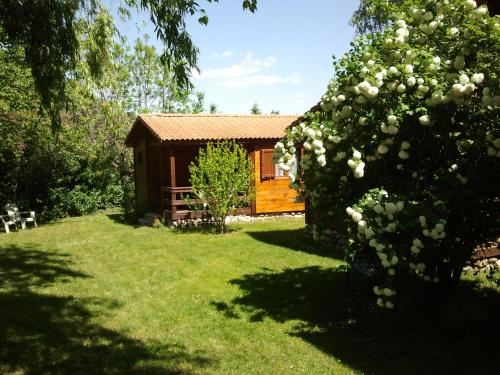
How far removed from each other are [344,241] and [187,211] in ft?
20.3

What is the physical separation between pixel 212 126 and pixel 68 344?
11618 mm

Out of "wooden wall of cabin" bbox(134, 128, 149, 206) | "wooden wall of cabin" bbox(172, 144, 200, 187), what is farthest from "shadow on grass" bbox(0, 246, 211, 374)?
"wooden wall of cabin" bbox(134, 128, 149, 206)

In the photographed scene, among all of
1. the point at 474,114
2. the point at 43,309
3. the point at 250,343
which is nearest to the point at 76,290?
the point at 43,309

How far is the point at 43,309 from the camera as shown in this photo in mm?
6484

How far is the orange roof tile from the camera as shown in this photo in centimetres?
1468

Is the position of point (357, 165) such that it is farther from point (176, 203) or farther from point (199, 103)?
point (199, 103)

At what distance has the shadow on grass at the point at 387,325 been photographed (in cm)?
468

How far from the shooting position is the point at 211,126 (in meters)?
16.0

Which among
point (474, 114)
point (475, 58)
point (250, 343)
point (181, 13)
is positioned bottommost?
point (250, 343)

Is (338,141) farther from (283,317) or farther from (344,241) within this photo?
(344,241)

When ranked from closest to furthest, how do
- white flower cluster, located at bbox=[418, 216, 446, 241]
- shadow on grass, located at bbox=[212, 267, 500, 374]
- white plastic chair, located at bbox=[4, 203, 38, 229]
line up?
white flower cluster, located at bbox=[418, 216, 446, 241], shadow on grass, located at bbox=[212, 267, 500, 374], white plastic chair, located at bbox=[4, 203, 38, 229]

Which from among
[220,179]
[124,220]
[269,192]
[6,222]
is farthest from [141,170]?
[220,179]

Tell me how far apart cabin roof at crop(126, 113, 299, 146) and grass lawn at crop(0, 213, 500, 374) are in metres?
5.87

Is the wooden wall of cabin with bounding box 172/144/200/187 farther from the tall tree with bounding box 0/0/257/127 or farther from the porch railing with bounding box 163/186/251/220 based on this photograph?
the tall tree with bounding box 0/0/257/127
